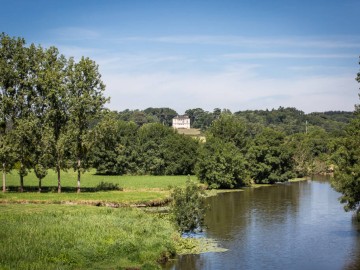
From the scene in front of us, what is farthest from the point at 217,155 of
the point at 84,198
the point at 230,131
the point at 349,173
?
the point at 349,173

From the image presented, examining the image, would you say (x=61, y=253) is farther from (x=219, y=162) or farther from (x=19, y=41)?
(x=219, y=162)

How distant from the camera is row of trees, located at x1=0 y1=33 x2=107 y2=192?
6788cm

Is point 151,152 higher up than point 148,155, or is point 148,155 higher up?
point 151,152

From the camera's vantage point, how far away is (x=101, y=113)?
7131 centimetres

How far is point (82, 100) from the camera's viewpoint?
227ft

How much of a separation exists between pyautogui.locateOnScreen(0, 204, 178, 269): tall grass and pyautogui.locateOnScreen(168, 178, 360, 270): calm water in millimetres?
3614

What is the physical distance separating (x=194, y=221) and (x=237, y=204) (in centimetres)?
2922

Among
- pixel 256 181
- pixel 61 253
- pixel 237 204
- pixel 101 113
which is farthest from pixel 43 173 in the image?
pixel 256 181

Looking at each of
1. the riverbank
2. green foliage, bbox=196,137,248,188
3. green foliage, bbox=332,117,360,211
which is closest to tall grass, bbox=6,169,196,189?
green foliage, bbox=196,137,248,188

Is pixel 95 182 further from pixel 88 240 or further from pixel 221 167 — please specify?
pixel 88 240

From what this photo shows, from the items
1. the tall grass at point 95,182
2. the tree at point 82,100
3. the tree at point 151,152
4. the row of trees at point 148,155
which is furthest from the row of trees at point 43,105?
the tree at point 151,152

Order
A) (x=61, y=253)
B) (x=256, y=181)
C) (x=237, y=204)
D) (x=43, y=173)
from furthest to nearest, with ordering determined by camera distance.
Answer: (x=256, y=181)
(x=237, y=204)
(x=43, y=173)
(x=61, y=253)

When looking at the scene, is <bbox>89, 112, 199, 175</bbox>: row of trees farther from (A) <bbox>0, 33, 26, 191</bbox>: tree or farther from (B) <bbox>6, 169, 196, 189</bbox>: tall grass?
(A) <bbox>0, 33, 26, 191</bbox>: tree

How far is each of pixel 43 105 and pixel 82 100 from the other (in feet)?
21.8
